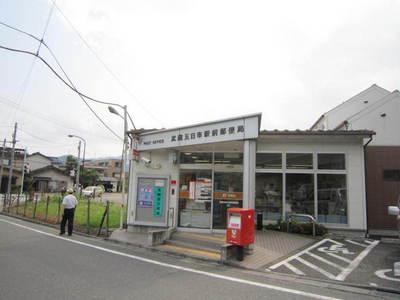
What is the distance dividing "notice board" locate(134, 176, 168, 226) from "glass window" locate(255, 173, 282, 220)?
3861mm

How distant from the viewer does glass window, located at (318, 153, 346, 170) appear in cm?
1055

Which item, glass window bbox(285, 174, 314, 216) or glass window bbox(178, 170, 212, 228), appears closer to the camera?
glass window bbox(178, 170, 212, 228)

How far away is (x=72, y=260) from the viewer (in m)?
6.31

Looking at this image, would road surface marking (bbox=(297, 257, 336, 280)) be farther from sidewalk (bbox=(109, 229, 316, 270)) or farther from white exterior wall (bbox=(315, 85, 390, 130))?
white exterior wall (bbox=(315, 85, 390, 130))

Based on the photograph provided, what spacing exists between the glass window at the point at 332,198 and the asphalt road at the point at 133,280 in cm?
574

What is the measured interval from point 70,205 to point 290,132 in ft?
28.4

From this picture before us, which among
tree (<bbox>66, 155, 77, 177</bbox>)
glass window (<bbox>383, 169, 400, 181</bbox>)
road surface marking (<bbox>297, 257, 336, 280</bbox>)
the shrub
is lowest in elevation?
road surface marking (<bbox>297, 257, 336, 280</bbox>)

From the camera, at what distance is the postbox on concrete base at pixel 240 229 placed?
6.52 meters

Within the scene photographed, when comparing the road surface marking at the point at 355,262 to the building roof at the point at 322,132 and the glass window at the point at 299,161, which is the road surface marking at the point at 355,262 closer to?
the glass window at the point at 299,161

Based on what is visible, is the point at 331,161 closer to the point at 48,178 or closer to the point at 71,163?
the point at 48,178

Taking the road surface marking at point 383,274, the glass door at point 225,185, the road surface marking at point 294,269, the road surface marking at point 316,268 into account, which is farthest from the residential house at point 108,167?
the road surface marking at point 383,274

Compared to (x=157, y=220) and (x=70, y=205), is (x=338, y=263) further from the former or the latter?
(x=70, y=205)

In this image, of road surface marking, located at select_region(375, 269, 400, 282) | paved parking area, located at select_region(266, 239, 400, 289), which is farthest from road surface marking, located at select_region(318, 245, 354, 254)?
road surface marking, located at select_region(375, 269, 400, 282)

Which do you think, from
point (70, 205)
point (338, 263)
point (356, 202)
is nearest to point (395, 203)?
point (356, 202)
